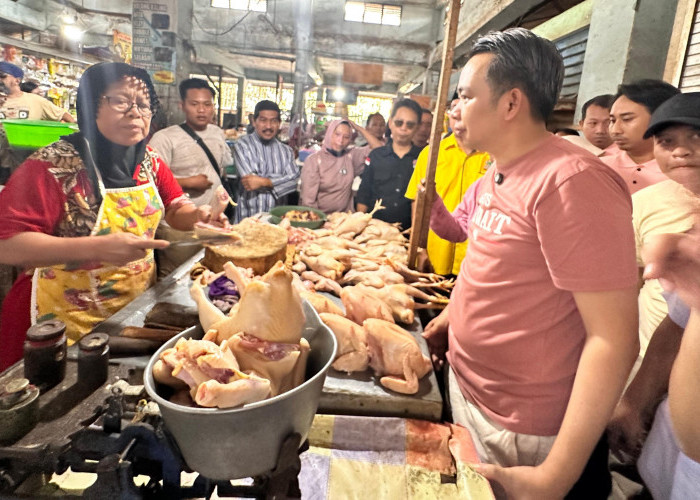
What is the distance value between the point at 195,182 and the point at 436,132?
3.10m

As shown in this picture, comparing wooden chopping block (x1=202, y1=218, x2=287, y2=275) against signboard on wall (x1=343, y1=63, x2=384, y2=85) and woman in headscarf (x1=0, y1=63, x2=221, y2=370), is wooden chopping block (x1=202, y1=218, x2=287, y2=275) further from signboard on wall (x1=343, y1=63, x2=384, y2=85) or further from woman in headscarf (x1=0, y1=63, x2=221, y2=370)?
signboard on wall (x1=343, y1=63, x2=384, y2=85)

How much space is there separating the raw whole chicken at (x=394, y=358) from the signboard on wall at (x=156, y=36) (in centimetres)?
895

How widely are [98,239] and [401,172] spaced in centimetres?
356

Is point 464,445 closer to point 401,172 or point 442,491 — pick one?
point 442,491

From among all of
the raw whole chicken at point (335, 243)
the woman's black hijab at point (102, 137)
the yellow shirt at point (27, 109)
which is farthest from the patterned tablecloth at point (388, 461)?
the yellow shirt at point (27, 109)

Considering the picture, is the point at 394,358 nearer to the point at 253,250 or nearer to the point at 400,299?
the point at 400,299

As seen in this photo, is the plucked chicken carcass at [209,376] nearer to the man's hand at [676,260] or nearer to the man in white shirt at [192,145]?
the man's hand at [676,260]

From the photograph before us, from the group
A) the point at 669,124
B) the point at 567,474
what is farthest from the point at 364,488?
the point at 669,124

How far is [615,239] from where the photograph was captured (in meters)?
1.17

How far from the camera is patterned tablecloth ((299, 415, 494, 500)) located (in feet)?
4.34

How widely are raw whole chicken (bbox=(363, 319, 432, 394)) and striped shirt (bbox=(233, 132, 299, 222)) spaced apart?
392 cm

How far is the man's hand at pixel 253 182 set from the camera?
523cm

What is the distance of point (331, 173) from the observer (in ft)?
18.1

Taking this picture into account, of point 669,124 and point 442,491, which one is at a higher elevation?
point 669,124
